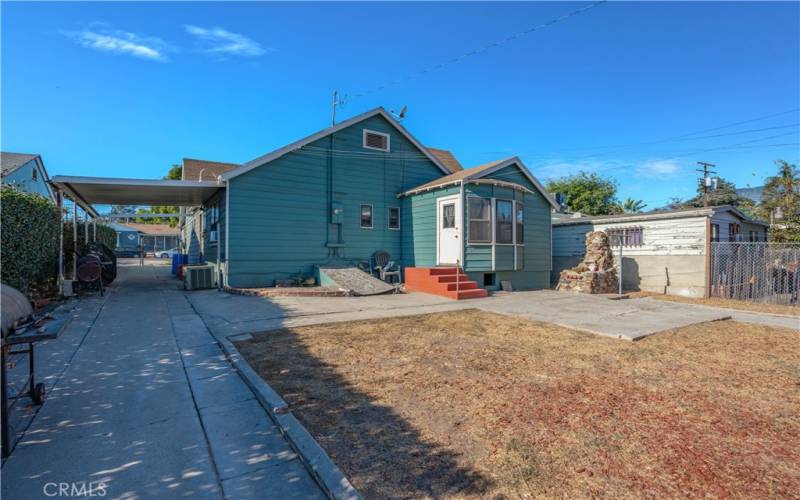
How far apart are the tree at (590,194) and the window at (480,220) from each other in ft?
86.2

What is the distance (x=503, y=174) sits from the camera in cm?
1316

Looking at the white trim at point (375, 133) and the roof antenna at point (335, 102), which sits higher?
the roof antenna at point (335, 102)

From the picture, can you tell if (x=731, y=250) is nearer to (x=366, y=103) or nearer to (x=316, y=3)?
(x=366, y=103)

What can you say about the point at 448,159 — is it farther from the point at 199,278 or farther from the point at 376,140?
the point at 199,278

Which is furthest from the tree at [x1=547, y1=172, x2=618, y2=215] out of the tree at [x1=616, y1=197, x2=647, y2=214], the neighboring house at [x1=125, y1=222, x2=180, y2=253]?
the neighboring house at [x1=125, y1=222, x2=180, y2=253]

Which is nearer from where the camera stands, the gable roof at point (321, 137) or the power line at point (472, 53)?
the power line at point (472, 53)

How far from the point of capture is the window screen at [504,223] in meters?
12.5

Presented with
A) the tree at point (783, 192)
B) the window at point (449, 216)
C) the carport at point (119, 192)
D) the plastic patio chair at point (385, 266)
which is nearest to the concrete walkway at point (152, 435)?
the carport at point (119, 192)

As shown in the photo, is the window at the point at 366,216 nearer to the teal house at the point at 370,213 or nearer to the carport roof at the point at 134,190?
the teal house at the point at 370,213

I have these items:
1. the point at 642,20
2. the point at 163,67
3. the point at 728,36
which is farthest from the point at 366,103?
the point at 728,36

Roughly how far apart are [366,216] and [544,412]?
37.3 feet

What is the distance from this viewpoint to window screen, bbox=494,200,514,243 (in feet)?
41.0

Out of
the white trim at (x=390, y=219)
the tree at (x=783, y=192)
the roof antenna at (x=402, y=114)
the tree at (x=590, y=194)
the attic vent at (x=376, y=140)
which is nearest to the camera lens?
the attic vent at (x=376, y=140)

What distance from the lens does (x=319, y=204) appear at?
13117 millimetres
